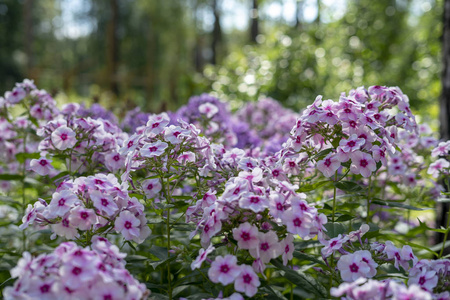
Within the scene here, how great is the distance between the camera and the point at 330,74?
696 centimetres

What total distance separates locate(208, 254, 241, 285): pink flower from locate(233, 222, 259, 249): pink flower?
0.23ft

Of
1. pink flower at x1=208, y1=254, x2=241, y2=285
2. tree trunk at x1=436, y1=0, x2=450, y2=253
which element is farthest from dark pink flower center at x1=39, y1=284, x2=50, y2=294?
tree trunk at x1=436, y1=0, x2=450, y2=253

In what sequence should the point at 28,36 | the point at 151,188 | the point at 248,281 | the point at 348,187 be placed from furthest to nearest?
the point at 28,36 → the point at 151,188 → the point at 348,187 → the point at 248,281

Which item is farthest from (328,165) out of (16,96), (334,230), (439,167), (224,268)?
(16,96)

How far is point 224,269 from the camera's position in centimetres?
157

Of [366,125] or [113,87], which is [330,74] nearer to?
[366,125]

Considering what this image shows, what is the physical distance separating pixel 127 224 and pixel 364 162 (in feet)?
3.14

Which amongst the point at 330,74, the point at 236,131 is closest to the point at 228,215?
the point at 236,131

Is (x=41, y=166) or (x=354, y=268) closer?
(x=354, y=268)

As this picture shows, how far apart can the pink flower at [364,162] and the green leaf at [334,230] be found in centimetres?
27

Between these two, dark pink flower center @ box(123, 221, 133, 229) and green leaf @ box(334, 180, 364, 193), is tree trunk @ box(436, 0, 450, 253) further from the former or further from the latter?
dark pink flower center @ box(123, 221, 133, 229)

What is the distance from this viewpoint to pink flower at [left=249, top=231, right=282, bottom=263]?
5.33 feet

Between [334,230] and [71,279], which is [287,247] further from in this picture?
[71,279]

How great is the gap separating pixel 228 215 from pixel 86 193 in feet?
1.77
